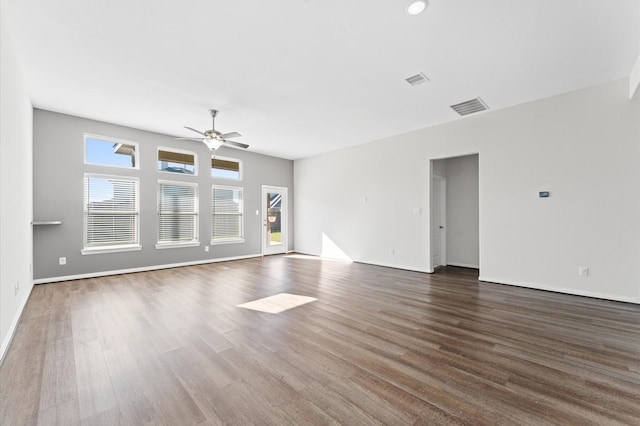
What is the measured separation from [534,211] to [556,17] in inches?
112

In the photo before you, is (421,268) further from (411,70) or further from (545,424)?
(545,424)

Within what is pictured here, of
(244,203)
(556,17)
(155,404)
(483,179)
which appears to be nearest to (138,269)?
(244,203)

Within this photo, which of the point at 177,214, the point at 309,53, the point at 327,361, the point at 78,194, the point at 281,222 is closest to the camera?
the point at 327,361

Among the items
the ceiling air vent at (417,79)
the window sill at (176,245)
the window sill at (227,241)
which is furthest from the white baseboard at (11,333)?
the ceiling air vent at (417,79)

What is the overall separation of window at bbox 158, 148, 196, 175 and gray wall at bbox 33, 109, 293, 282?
131 mm

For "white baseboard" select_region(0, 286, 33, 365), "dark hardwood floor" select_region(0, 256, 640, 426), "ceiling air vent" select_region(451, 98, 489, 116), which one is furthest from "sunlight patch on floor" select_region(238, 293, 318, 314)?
"ceiling air vent" select_region(451, 98, 489, 116)

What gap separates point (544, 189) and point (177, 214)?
7258 mm

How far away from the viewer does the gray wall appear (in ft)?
15.4

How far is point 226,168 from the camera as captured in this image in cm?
727

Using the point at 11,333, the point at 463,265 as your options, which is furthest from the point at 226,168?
the point at 463,265

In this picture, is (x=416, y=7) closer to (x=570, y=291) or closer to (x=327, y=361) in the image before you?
(x=327, y=361)

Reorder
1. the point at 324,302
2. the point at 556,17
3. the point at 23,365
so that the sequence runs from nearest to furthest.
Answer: the point at 23,365 < the point at 556,17 < the point at 324,302

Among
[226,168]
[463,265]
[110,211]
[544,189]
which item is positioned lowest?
[463,265]

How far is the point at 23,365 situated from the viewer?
213cm
